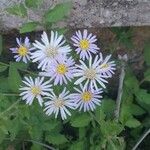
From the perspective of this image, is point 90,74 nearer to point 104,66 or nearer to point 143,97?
point 104,66

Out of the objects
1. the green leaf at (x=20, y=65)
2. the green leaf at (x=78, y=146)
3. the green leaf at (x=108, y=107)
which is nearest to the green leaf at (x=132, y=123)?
the green leaf at (x=108, y=107)

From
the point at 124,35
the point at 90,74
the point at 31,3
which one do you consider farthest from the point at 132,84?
the point at 31,3

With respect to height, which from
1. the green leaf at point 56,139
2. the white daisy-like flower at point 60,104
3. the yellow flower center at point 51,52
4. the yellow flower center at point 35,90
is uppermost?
the yellow flower center at point 51,52

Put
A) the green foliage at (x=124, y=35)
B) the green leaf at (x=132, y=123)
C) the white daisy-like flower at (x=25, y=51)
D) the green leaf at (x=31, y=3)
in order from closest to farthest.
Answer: the green leaf at (x=31, y=3)
the white daisy-like flower at (x=25, y=51)
the green leaf at (x=132, y=123)
the green foliage at (x=124, y=35)

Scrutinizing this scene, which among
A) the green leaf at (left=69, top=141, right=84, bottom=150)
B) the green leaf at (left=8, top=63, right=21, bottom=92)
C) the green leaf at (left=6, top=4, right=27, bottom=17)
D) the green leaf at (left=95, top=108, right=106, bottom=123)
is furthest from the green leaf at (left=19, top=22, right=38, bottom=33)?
the green leaf at (left=69, top=141, right=84, bottom=150)

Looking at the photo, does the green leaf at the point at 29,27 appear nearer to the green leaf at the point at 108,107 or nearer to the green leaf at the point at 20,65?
the green leaf at the point at 20,65

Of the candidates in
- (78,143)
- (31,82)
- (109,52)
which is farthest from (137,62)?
(31,82)

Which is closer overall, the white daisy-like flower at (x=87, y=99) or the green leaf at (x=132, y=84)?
the white daisy-like flower at (x=87, y=99)

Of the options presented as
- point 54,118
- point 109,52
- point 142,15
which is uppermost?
point 142,15

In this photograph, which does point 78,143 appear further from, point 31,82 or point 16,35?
point 16,35

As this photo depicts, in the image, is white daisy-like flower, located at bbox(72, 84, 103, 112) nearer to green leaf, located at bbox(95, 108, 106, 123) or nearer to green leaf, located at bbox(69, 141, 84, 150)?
green leaf, located at bbox(95, 108, 106, 123)
